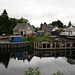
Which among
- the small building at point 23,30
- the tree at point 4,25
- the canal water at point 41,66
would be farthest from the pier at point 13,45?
the tree at point 4,25

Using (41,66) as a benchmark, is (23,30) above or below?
above

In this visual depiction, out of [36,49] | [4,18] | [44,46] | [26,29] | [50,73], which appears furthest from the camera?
[4,18]

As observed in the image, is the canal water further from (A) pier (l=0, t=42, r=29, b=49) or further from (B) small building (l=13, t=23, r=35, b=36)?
(B) small building (l=13, t=23, r=35, b=36)

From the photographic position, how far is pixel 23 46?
42.5 m

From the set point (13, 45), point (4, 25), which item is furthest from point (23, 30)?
point (13, 45)

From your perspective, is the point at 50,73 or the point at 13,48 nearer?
the point at 50,73

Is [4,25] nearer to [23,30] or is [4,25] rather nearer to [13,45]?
[23,30]

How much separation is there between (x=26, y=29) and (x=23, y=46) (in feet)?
63.1

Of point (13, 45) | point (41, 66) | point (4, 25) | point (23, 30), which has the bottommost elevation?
point (41, 66)

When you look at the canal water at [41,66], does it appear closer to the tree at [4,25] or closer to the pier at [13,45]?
the pier at [13,45]

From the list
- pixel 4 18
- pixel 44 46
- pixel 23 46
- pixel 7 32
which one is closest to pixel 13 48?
pixel 23 46

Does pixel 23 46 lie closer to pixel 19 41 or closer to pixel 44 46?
pixel 19 41

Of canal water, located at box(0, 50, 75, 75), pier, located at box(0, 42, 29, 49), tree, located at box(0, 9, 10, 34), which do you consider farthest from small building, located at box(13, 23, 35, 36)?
canal water, located at box(0, 50, 75, 75)

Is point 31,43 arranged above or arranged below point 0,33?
below
